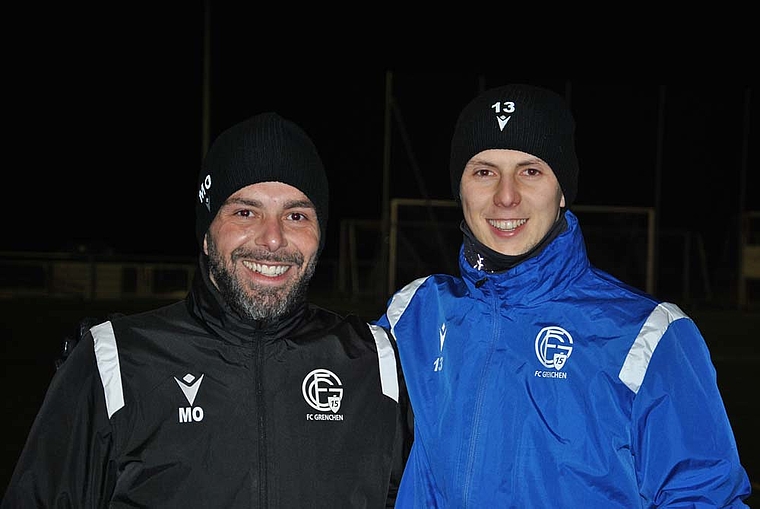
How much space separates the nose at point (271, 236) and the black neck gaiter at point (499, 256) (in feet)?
1.73

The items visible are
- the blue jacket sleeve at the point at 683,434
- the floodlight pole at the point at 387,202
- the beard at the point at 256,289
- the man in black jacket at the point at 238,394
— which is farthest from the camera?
the floodlight pole at the point at 387,202

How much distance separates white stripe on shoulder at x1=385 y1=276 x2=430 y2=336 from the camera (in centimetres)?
265

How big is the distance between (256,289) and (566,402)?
85cm

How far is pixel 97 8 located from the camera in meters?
34.9

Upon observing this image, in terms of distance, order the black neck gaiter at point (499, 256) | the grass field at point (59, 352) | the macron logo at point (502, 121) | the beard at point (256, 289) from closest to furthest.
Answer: the beard at point (256, 289) < the black neck gaiter at point (499, 256) < the macron logo at point (502, 121) < the grass field at point (59, 352)

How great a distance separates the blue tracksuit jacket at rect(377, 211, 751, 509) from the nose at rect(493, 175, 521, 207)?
0.57 feet

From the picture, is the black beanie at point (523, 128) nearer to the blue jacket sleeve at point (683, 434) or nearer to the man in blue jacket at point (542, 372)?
the man in blue jacket at point (542, 372)

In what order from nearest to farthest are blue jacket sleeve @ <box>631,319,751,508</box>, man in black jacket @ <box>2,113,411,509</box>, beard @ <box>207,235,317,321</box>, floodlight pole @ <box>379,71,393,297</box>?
1. blue jacket sleeve @ <box>631,319,751,508</box>
2. man in black jacket @ <box>2,113,411,509</box>
3. beard @ <box>207,235,317,321</box>
4. floodlight pole @ <box>379,71,393,297</box>

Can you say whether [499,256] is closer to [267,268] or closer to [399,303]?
[399,303]

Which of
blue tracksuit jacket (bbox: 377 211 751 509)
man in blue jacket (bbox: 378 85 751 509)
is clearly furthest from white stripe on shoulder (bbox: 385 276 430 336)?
blue tracksuit jacket (bbox: 377 211 751 509)

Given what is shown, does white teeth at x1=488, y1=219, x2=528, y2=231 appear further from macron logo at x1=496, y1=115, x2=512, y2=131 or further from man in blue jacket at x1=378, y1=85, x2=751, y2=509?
macron logo at x1=496, y1=115, x2=512, y2=131

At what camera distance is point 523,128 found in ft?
8.34

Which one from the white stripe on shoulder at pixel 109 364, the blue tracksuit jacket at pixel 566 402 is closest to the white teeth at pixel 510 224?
the blue tracksuit jacket at pixel 566 402

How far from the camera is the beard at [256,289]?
91.6 inches
